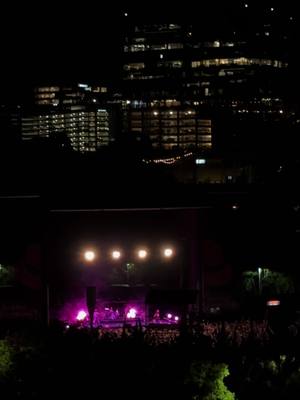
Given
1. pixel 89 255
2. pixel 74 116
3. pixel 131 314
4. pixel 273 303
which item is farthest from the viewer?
pixel 74 116

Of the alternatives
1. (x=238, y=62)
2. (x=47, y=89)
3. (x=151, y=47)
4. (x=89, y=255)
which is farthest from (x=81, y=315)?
(x=47, y=89)

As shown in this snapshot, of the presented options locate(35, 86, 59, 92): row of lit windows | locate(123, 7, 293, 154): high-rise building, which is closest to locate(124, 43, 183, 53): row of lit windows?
locate(123, 7, 293, 154): high-rise building

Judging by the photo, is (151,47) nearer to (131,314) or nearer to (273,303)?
(131,314)

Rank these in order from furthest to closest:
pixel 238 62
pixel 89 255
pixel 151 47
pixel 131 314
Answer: pixel 151 47, pixel 238 62, pixel 89 255, pixel 131 314

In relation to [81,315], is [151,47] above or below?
above

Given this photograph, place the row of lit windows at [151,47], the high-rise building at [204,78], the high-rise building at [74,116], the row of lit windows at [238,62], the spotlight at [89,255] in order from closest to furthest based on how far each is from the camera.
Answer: the spotlight at [89,255], the high-rise building at [204,78], the high-rise building at [74,116], the row of lit windows at [238,62], the row of lit windows at [151,47]

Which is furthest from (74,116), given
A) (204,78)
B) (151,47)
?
(204,78)

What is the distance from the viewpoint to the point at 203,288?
34.6ft

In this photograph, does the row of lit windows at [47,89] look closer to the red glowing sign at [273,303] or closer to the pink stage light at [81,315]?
the pink stage light at [81,315]

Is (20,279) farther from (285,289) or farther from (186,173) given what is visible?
(186,173)

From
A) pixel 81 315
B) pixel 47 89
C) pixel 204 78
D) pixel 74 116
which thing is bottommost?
pixel 81 315

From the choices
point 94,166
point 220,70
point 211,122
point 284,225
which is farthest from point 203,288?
point 220,70

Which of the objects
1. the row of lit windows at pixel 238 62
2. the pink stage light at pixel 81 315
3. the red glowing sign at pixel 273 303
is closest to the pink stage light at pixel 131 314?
the pink stage light at pixel 81 315

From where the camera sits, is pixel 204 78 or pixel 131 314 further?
pixel 204 78
